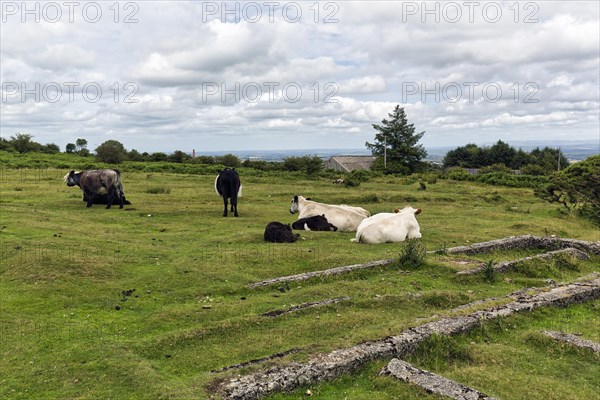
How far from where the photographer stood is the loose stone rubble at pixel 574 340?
24.3ft

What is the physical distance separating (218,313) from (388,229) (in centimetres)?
834

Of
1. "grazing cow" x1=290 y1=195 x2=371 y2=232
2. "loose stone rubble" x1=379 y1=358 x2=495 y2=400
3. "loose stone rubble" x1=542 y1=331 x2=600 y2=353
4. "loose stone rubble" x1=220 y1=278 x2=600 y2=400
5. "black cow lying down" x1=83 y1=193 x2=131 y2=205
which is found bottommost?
"loose stone rubble" x1=542 y1=331 x2=600 y2=353

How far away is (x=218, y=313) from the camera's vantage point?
8.81 metres

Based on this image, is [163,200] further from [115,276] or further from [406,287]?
[406,287]

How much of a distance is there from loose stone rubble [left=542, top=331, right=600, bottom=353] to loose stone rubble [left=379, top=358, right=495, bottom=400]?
2812 millimetres

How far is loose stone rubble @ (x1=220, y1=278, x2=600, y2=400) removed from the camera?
586cm

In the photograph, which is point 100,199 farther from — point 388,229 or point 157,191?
point 388,229

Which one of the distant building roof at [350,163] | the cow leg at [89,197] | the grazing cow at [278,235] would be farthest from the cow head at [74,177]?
the distant building roof at [350,163]

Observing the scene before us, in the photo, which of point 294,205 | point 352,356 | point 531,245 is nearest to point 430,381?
point 352,356

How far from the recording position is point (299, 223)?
722 inches

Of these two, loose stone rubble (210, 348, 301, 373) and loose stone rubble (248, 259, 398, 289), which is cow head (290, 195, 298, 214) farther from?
loose stone rubble (210, 348, 301, 373)

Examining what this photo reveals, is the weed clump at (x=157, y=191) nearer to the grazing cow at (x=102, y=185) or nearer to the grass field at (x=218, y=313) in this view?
the grazing cow at (x=102, y=185)

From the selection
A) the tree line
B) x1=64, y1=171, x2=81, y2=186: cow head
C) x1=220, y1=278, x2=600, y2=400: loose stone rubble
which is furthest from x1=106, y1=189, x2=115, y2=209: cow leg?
the tree line

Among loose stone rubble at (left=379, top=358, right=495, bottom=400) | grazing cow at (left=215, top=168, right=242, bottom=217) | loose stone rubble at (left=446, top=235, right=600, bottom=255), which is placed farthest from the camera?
grazing cow at (left=215, top=168, right=242, bottom=217)
